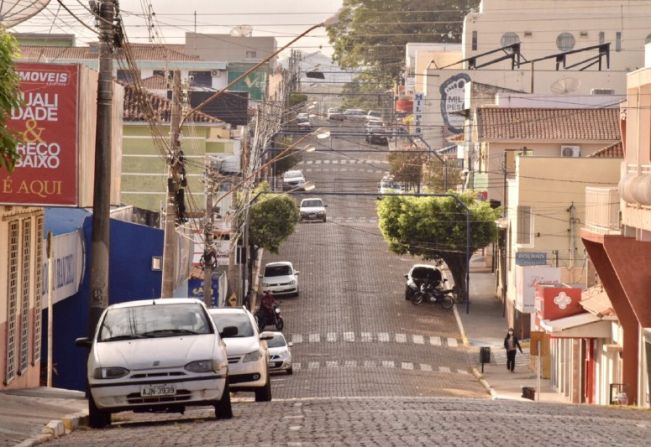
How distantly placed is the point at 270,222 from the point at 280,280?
24.6 feet

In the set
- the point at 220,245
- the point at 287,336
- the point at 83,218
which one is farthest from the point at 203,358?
the point at 220,245

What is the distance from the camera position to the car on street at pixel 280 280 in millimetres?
65312

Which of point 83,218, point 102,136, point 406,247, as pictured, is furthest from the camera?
point 406,247

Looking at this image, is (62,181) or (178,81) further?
(178,81)

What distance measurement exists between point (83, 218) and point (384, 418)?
21.4 metres

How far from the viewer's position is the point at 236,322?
1013 inches

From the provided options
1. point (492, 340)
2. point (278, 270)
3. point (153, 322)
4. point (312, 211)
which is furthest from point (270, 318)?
point (153, 322)

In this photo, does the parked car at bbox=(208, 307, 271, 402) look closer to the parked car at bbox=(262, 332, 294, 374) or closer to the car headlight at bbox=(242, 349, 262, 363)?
the car headlight at bbox=(242, 349, 262, 363)

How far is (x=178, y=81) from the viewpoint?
114 feet

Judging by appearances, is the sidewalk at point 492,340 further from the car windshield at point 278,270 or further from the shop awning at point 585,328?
the car windshield at point 278,270

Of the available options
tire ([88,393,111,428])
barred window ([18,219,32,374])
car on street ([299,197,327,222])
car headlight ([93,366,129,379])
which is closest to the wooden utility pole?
A: barred window ([18,219,32,374])

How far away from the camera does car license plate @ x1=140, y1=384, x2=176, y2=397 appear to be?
18.0 m

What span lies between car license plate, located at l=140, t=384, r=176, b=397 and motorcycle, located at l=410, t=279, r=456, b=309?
153 ft

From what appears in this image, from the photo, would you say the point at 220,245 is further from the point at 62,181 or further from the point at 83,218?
the point at 62,181
